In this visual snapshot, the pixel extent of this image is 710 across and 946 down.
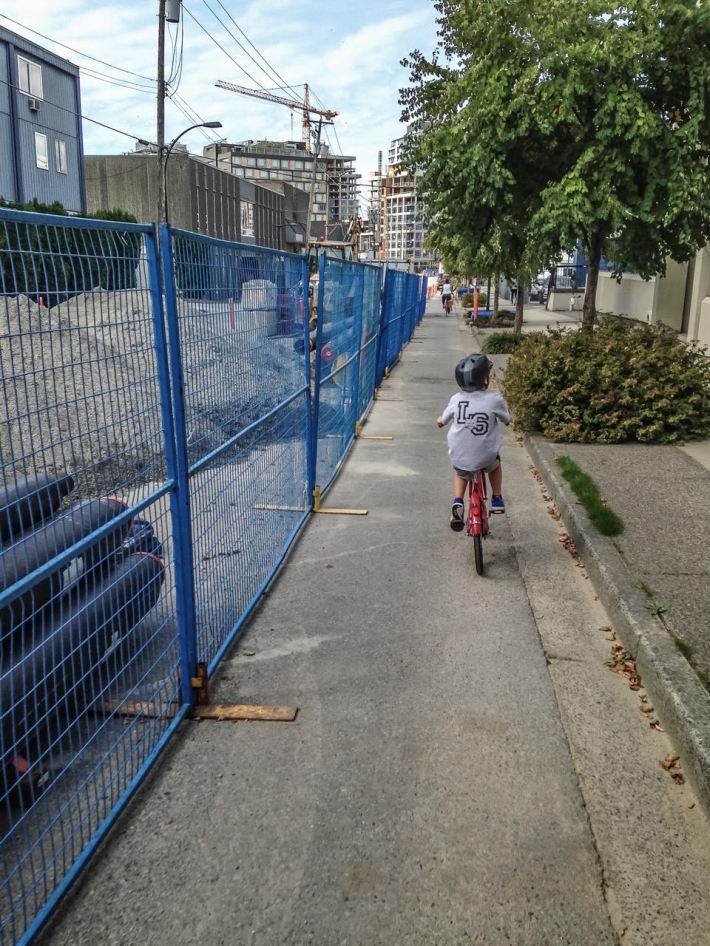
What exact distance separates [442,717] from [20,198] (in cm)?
3560

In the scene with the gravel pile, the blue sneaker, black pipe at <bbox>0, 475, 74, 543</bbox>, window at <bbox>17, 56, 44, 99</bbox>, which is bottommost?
the blue sneaker

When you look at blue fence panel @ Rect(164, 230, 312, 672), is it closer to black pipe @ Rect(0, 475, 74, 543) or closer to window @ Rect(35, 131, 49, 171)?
black pipe @ Rect(0, 475, 74, 543)

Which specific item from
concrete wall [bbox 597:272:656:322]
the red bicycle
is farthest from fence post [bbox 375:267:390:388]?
the red bicycle

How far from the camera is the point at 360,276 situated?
1115 centimetres

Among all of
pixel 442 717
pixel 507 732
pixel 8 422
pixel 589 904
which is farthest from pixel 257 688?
pixel 8 422

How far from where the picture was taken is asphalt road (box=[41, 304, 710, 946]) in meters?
2.63

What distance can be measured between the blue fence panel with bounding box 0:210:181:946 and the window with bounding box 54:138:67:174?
38035 mm

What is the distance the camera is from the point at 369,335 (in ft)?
44.4

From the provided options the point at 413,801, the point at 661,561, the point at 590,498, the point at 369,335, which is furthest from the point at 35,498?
the point at 369,335

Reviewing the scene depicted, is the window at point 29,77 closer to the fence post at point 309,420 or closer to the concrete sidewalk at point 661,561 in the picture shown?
the fence post at point 309,420

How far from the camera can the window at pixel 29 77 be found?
3334 centimetres

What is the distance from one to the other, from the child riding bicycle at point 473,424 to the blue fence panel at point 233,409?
1.27 m

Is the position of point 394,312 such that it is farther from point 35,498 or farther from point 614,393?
point 35,498

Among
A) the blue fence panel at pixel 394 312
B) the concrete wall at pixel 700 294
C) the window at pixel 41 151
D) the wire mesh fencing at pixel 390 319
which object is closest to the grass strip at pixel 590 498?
the wire mesh fencing at pixel 390 319
